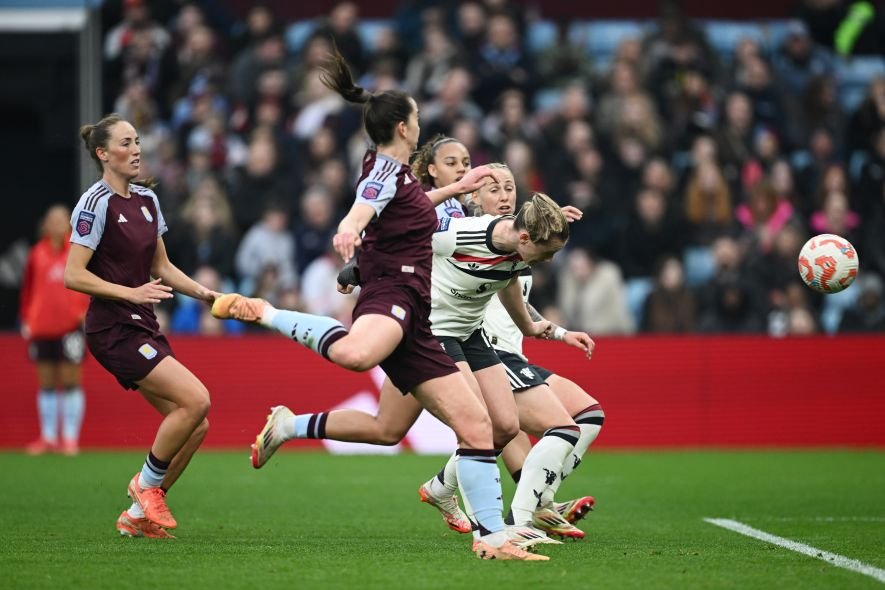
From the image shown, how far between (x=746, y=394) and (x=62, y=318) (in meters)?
8.06

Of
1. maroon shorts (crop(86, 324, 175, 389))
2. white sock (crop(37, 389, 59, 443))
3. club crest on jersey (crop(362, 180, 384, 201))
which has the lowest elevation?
white sock (crop(37, 389, 59, 443))

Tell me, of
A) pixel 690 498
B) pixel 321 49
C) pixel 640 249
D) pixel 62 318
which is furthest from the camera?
pixel 321 49

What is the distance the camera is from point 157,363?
7871 mm

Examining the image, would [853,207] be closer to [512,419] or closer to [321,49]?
[321,49]

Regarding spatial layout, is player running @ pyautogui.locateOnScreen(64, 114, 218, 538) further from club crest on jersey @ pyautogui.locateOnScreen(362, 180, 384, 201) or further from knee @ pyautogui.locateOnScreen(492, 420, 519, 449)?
knee @ pyautogui.locateOnScreen(492, 420, 519, 449)

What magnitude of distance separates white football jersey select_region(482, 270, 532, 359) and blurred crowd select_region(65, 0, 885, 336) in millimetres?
7858

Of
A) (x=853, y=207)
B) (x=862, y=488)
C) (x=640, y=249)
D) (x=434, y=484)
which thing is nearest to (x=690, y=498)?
(x=862, y=488)

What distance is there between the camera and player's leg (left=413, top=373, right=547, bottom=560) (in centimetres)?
688

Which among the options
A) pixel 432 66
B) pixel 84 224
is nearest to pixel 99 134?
pixel 84 224

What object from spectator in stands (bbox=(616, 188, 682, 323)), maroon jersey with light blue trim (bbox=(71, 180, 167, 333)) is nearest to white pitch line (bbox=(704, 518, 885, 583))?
maroon jersey with light blue trim (bbox=(71, 180, 167, 333))

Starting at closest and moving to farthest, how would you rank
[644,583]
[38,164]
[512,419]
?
[644,583] → [512,419] → [38,164]

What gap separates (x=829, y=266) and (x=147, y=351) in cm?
440

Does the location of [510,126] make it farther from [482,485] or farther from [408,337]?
[482,485]

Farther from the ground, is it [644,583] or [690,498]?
[644,583]
